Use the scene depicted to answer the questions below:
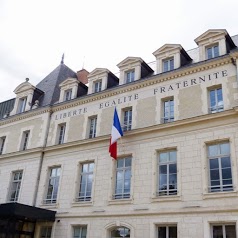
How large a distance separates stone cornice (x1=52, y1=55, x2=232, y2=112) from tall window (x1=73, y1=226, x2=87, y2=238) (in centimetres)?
580

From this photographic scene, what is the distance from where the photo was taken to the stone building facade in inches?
419

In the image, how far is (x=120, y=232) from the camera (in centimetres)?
1177

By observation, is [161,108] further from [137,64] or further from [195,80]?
[137,64]

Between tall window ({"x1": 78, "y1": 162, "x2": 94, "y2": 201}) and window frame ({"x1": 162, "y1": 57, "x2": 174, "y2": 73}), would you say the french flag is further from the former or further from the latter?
window frame ({"x1": 162, "y1": 57, "x2": 174, "y2": 73})

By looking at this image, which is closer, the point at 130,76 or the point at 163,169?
the point at 163,169

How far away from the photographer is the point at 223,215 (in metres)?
9.79

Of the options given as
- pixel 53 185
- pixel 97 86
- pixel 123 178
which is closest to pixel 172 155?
pixel 123 178

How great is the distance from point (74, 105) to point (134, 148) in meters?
4.61

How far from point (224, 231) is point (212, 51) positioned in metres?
6.87

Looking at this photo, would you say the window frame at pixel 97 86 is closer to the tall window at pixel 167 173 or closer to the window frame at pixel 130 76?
the window frame at pixel 130 76

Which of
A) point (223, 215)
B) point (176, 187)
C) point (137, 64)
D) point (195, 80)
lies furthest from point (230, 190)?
point (137, 64)

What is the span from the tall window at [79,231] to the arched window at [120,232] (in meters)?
1.33

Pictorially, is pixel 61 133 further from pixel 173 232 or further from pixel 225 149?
pixel 225 149

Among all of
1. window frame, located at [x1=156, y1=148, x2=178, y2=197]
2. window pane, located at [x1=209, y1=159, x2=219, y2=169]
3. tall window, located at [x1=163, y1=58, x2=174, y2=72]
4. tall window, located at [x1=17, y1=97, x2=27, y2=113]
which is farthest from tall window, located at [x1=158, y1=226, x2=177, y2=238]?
tall window, located at [x1=17, y1=97, x2=27, y2=113]
